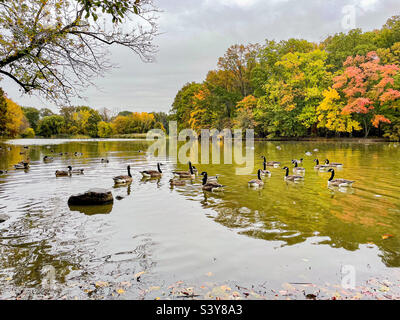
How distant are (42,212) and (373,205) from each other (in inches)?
457

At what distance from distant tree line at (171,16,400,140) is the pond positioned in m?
39.3

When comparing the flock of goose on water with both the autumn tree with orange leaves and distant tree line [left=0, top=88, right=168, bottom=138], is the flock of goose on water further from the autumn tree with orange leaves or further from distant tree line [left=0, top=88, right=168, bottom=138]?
distant tree line [left=0, top=88, right=168, bottom=138]

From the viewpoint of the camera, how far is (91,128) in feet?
384

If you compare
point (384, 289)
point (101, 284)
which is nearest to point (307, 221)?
point (384, 289)

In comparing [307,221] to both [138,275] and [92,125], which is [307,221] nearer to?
[138,275]

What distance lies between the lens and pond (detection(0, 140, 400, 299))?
5.05 metres

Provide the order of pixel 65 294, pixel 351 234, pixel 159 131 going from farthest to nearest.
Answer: pixel 159 131
pixel 351 234
pixel 65 294

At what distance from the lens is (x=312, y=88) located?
Answer: 51.6 meters

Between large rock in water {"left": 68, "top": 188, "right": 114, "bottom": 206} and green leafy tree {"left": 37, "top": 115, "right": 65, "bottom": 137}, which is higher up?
green leafy tree {"left": 37, "top": 115, "right": 65, "bottom": 137}

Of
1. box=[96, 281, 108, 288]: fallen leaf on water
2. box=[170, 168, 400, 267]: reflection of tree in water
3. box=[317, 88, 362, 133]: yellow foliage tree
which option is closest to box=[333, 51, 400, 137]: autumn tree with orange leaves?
box=[317, 88, 362, 133]: yellow foliage tree

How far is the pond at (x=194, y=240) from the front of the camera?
16.6 feet

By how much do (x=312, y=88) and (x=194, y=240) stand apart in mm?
51888
